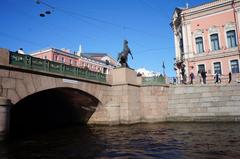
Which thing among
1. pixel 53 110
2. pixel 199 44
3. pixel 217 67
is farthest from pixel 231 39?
pixel 53 110

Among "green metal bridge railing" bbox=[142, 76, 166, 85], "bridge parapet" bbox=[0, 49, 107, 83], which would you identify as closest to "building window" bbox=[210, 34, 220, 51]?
"green metal bridge railing" bbox=[142, 76, 166, 85]

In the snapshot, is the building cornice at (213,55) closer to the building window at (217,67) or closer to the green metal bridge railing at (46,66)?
the building window at (217,67)

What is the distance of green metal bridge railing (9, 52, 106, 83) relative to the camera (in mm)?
11641

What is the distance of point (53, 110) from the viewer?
2036cm

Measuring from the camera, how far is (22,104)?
17.4 m

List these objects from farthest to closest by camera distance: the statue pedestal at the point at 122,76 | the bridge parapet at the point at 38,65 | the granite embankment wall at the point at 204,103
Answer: the statue pedestal at the point at 122,76 → the granite embankment wall at the point at 204,103 → the bridge parapet at the point at 38,65

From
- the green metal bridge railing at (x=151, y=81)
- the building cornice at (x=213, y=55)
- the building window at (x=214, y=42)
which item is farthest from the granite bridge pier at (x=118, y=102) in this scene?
the building window at (x=214, y=42)

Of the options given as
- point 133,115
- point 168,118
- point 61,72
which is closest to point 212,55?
point 168,118

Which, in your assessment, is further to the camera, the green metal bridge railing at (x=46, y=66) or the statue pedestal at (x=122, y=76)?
the statue pedestal at (x=122, y=76)

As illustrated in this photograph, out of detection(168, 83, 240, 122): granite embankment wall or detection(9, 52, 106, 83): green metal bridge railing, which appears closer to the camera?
detection(9, 52, 106, 83): green metal bridge railing

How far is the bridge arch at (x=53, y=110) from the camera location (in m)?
17.7

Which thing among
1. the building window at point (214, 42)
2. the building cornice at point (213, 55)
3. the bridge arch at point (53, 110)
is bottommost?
the bridge arch at point (53, 110)

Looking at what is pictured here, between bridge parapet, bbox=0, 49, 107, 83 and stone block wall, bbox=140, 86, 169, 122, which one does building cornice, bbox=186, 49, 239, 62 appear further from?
bridge parapet, bbox=0, 49, 107, 83

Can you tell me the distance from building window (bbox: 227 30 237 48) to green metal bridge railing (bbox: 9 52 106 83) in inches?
788
